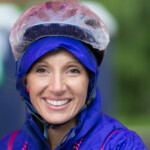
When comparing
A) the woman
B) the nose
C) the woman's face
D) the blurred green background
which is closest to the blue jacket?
the woman

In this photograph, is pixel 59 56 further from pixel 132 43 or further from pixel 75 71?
pixel 132 43

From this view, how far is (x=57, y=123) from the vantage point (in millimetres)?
2760

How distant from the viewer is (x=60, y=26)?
2.79 m

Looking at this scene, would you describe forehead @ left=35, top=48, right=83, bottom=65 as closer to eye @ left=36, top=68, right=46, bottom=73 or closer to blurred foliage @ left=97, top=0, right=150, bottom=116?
eye @ left=36, top=68, right=46, bottom=73

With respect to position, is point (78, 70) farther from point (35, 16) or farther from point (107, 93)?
point (107, 93)

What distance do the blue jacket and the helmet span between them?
49 cm

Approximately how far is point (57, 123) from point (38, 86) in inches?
12.1

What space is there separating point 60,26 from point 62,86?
455 millimetres

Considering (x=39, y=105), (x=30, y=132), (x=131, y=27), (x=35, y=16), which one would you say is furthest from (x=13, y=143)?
(x=131, y=27)

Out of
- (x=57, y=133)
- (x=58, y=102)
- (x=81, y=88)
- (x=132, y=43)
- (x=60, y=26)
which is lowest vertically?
(x=57, y=133)

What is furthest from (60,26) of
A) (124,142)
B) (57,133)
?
(124,142)

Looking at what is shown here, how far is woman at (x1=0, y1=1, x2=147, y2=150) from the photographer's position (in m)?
2.73

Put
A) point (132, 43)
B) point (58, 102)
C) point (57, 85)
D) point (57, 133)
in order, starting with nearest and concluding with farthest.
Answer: point (57, 85), point (58, 102), point (57, 133), point (132, 43)

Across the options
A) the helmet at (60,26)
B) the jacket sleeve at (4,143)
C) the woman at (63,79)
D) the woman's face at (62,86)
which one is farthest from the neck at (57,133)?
the helmet at (60,26)
